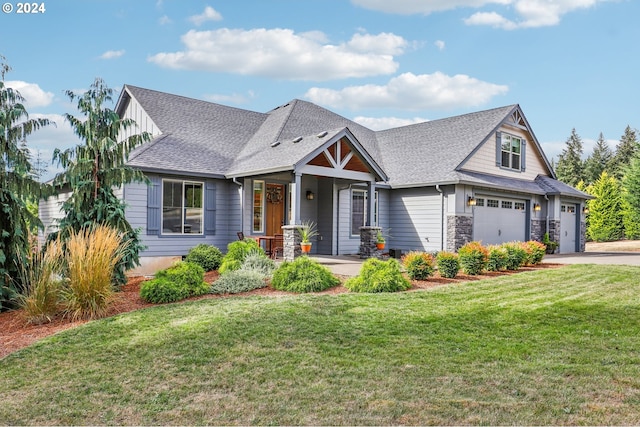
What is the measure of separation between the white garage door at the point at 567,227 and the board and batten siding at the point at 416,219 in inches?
288

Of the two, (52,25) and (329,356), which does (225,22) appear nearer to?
(52,25)

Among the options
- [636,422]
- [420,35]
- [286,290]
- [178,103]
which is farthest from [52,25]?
[636,422]

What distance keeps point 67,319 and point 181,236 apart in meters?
6.13

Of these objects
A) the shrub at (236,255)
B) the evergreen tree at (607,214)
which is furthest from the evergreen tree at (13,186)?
the evergreen tree at (607,214)

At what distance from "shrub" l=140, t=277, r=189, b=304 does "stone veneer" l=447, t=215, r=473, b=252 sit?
32.3ft

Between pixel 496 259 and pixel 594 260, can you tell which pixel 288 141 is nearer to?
pixel 496 259

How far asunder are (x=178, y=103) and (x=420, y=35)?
8370mm

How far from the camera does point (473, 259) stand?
9.58 meters

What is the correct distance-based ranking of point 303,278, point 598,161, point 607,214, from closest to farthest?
point 303,278 → point 607,214 → point 598,161

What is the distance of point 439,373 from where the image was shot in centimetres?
395

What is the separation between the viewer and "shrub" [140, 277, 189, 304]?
7137 millimetres

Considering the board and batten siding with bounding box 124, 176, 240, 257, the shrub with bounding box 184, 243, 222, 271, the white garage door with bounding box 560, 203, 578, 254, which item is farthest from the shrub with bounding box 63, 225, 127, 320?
the white garage door with bounding box 560, 203, 578, 254

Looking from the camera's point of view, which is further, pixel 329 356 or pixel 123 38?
pixel 123 38

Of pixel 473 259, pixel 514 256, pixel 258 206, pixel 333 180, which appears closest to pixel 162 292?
pixel 473 259
